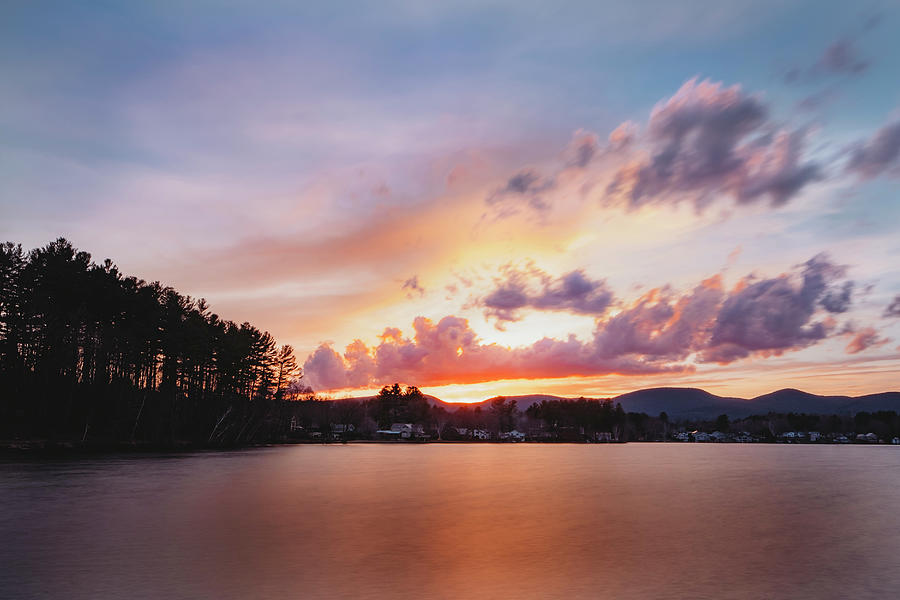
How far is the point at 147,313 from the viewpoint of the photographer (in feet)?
274

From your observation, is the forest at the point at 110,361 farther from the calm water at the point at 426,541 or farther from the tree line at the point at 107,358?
the calm water at the point at 426,541

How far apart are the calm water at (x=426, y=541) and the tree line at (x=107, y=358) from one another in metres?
29.4

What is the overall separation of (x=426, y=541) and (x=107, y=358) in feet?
220

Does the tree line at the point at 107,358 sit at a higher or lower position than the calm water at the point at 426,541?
higher

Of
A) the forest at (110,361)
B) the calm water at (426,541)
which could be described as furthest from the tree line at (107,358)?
the calm water at (426,541)

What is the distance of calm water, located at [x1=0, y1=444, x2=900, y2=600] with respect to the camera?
14.9m

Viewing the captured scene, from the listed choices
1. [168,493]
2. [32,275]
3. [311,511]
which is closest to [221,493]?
[168,493]

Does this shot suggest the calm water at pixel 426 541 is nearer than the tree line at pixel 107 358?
Yes

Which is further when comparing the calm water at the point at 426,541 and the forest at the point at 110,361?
the forest at the point at 110,361

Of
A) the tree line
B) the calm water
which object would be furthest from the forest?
the calm water

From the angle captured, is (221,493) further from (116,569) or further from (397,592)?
(397,592)

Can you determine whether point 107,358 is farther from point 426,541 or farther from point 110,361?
point 426,541

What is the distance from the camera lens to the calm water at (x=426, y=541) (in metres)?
14.9

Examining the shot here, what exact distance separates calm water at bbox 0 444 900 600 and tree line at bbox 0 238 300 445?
2935 centimetres
